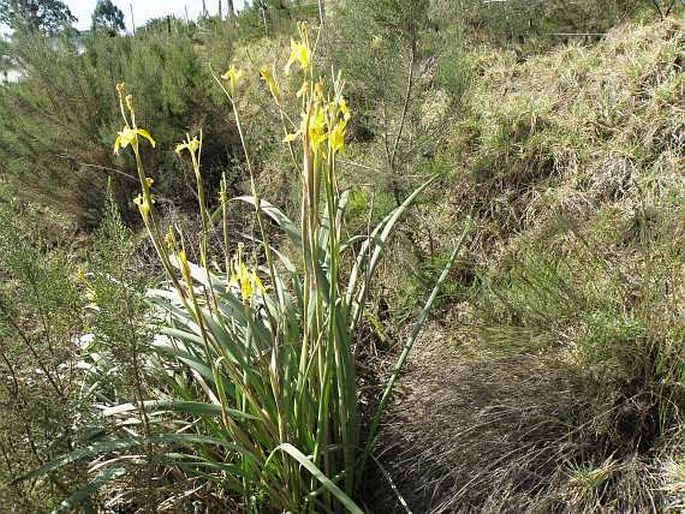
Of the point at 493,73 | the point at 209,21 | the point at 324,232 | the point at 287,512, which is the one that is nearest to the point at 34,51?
the point at 493,73

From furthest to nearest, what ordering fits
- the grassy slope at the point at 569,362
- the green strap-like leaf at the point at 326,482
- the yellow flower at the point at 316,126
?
the grassy slope at the point at 569,362 < the green strap-like leaf at the point at 326,482 < the yellow flower at the point at 316,126

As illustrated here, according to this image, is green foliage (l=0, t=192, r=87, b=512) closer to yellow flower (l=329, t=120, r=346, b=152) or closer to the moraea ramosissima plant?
the moraea ramosissima plant

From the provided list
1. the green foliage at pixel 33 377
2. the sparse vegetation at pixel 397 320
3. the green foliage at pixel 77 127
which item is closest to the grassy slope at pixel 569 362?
the sparse vegetation at pixel 397 320

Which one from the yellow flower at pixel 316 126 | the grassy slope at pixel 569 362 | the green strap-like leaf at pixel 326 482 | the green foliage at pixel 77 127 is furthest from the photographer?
the green foliage at pixel 77 127

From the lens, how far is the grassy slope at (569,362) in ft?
5.61

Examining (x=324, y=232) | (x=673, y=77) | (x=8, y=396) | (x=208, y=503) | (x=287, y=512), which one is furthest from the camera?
(x=673, y=77)

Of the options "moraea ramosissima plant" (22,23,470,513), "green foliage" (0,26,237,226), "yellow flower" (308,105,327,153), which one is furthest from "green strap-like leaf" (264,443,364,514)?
"green foliage" (0,26,237,226)

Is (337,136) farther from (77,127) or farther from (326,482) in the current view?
(77,127)

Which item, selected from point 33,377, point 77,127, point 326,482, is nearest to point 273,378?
point 326,482

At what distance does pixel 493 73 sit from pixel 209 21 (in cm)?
724

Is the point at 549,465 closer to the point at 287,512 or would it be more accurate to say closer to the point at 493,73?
the point at 287,512

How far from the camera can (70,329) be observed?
172 cm

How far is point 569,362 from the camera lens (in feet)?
6.17

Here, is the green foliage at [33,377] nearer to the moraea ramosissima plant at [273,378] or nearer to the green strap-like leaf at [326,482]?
the moraea ramosissima plant at [273,378]
